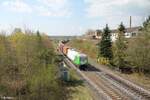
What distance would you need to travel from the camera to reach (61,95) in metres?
36.2

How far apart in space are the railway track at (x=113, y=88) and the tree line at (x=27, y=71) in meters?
5.04

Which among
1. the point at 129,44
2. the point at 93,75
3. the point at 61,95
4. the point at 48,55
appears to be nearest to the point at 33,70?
the point at 61,95

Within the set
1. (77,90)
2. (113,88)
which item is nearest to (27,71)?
(77,90)

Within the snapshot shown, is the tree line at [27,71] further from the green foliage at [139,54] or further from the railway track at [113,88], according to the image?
the green foliage at [139,54]

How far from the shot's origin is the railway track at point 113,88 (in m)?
33.8

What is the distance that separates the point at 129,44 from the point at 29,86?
24835 millimetres

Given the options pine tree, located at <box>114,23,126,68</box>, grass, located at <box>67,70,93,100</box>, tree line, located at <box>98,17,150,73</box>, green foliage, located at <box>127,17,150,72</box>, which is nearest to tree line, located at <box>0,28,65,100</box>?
grass, located at <box>67,70,93,100</box>

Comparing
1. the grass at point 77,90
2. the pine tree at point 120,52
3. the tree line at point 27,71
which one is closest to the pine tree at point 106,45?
the pine tree at point 120,52

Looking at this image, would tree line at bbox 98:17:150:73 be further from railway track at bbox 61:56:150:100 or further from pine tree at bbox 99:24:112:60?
pine tree at bbox 99:24:112:60

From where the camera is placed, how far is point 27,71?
1618 inches

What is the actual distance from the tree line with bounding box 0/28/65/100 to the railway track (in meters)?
5.04

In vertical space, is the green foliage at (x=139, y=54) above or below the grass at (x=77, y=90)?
above

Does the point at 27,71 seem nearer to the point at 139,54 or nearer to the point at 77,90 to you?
the point at 77,90

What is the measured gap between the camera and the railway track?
33787 mm
